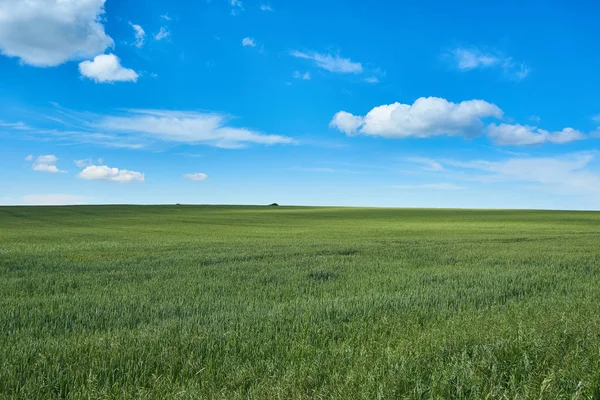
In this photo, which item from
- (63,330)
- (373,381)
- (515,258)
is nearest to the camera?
(373,381)

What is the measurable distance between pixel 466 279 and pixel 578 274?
4.29 metres

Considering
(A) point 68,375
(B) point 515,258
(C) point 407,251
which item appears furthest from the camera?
(C) point 407,251

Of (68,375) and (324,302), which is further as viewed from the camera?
(324,302)

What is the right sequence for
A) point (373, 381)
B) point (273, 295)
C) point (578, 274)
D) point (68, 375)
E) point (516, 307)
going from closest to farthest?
point (373, 381) < point (68, 375) < point (516, 307) < point (273, 295) < point (578, 274)

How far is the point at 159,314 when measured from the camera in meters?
8.80

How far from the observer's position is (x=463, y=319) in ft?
26.6

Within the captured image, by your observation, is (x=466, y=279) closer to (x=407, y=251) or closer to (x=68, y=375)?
(x=407, y=251)

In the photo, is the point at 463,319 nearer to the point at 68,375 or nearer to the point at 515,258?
the point at 68,375

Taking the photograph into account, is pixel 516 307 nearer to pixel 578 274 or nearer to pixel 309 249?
pixel 578 274

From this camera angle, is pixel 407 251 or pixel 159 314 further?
pixel 407 251

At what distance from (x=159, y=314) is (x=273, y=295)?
2976 millimetres

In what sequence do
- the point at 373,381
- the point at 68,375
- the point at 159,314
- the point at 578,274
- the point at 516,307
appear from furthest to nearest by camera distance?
the point at 578,274
the point at 516,307
the point at 159,314
the point at 68,375
the point at 373,381

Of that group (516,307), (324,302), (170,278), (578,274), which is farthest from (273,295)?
(578,274)

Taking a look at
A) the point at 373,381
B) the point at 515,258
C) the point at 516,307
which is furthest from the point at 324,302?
the point at 515,258
